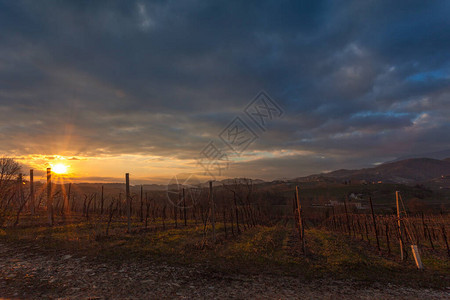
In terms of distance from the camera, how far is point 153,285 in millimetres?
6363

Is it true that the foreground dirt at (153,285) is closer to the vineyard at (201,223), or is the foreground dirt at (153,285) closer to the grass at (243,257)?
the grass at (243,257)

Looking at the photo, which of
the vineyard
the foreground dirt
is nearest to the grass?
the vineyard

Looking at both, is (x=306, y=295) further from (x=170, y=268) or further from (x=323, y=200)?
(x=323, y=200)

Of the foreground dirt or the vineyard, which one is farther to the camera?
the vineyard

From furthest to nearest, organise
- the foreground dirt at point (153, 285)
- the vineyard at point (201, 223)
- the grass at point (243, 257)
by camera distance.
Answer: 1. the vineyard at point (201, 223)
2. the grass at point (243, 257)
3. the foreground dirt at point (153, 285)

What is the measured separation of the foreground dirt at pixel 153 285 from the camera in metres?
5.79

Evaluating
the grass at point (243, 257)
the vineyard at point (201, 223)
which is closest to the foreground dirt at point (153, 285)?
the grass at point (243, 257)

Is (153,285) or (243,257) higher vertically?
(153,285)

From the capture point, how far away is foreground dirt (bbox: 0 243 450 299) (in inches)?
228

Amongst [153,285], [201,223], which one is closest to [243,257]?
[153,285]

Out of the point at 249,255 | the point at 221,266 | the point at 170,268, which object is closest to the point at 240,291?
the point at 221,266

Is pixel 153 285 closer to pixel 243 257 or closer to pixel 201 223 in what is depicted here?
pixel 243 257

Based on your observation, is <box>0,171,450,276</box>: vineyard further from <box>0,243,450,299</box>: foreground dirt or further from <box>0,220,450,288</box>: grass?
<box>0,243,450,299</box>: foreground dirt

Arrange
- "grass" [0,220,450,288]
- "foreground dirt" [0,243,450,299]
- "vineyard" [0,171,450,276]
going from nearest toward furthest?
"foreground dirt" [0,243,450,299]
"grass" [0,220,450,288]
"vineyard" [0,171,450,276]
